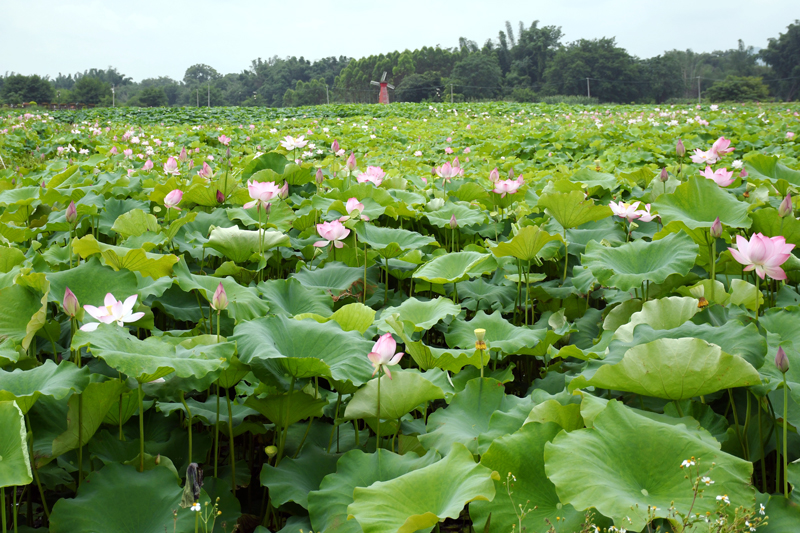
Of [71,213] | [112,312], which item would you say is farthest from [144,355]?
[71,213]

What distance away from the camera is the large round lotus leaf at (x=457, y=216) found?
2.23m

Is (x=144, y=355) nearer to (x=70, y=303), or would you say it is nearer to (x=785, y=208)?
(x=70, y=303)

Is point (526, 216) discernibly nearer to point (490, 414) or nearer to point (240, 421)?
point (490, 414)

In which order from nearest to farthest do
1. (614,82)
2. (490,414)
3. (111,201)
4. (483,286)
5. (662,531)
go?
(662,531) < (490,414) < (483,286) < (111,201) < (614,82)

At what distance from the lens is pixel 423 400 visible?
3.69 feet

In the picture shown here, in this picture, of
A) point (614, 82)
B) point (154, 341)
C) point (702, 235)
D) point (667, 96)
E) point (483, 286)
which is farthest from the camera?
point (667, 96)

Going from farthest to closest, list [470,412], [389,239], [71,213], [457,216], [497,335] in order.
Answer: [457,216] → [389,239] → [71,213] → [497,335] → [470,412]

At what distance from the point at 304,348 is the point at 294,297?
47 cm

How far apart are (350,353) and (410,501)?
352mm

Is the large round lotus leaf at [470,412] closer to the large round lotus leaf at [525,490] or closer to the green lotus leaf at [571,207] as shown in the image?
the large round lotus leaf at [525,490]

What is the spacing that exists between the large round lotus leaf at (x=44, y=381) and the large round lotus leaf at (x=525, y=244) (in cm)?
114

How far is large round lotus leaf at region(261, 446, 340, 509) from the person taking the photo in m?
1.05

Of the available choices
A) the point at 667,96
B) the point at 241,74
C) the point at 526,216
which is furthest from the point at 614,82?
the point at 241,74

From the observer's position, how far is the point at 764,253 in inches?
44.0
